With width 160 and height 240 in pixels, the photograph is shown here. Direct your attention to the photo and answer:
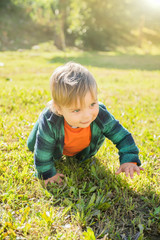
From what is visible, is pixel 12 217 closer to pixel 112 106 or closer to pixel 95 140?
pixel 95 140

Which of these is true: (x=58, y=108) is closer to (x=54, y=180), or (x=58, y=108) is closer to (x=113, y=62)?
(x=54, y=180)

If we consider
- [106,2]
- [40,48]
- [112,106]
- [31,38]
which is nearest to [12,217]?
[112,106]

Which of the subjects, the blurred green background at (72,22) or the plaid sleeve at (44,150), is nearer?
the plaid sleeve at (44,150)

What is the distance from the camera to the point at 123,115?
3.90m

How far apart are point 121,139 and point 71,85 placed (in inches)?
32.3

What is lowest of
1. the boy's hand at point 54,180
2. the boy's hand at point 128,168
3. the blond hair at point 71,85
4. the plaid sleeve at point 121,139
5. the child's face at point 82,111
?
the boy's hand at point 54,180

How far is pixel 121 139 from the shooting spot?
7.70 feet

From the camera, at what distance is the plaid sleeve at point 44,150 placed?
2207 mm

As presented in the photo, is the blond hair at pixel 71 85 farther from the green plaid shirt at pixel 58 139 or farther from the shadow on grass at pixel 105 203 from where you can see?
→ the shadow on grass at pixel 105 203

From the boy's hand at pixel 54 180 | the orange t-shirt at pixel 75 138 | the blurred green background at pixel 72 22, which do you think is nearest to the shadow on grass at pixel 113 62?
the blurred green background at pixel 72 22

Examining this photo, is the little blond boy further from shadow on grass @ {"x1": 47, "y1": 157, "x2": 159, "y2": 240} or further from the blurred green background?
the blurred green background

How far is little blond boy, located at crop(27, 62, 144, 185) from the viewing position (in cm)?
188

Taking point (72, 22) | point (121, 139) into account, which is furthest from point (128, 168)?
point (72, 22)

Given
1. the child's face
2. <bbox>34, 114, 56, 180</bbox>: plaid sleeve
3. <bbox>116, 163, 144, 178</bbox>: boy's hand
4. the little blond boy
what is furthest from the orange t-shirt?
<bbox>116, 163, 144, 178</bbox>: boy's hand
